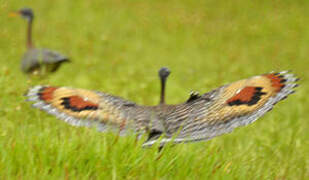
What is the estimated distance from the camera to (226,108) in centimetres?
288

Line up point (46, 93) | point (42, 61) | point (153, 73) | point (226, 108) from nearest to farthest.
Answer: point (226, 108) < point (46, 93) < point (42, 61) < point (153, 73)

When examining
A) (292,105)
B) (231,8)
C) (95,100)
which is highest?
(231,8)

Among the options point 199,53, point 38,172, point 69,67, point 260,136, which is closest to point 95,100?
point 38,172

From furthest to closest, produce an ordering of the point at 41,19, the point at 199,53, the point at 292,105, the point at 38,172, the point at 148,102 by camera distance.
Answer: the point at 41,19, the point at 199,53, the point at 292,105, the point at 148,102, the point at 38,172

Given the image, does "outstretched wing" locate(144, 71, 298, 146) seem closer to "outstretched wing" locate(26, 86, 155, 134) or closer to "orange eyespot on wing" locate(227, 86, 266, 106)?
"orange eyespot on wing" locate(227, 86, 266, 106)

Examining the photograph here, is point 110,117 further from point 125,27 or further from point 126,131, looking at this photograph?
point 125,27

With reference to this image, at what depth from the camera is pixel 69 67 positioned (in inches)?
384

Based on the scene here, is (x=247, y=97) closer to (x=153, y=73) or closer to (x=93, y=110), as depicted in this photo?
(x=93, y=110)

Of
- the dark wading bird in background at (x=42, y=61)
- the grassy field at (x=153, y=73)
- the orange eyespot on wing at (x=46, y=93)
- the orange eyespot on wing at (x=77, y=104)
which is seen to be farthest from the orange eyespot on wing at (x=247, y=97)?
the dark wading bird in background at (x=42, y=61)

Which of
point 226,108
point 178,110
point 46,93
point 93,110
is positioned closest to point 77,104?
point 93,110

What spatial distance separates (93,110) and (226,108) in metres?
0.95

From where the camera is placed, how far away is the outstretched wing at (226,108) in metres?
2.77

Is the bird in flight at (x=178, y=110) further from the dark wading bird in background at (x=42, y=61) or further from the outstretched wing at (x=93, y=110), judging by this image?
the dark wading bird in background at (x=42, y=61)

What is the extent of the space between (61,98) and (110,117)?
1.32 feet
